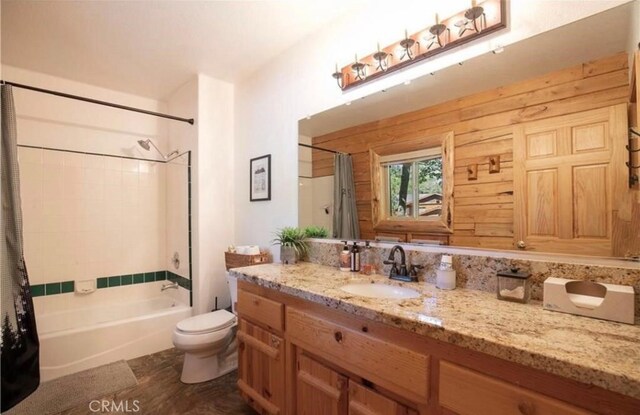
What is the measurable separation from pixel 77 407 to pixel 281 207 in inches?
71.7

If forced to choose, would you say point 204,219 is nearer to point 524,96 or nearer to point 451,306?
point 451,306

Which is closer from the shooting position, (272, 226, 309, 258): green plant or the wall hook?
the wall hook

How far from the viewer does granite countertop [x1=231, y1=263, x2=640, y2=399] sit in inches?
25.9

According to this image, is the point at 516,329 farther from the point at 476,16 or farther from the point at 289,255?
the point at 289,255

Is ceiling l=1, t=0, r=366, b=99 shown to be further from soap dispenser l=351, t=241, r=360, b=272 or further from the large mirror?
soap dispenser l=351, t=241, r=360, b=272

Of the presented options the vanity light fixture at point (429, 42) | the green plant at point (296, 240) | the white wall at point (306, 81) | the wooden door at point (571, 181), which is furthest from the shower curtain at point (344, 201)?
the wooden door at point (571, 181)

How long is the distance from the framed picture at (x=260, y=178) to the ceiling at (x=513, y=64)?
0.93m

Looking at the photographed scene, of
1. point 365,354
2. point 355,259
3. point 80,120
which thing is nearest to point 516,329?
point 365,354

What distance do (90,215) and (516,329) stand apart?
3.51m

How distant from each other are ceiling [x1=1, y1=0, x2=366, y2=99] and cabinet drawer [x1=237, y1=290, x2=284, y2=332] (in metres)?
1.78

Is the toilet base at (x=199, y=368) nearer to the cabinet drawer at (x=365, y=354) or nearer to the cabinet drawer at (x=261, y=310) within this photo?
the cabinet drawer at (x=261, y=310)

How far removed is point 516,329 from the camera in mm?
852

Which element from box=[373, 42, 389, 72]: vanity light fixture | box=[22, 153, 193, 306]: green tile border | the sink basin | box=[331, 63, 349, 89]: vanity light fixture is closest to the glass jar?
the sink basin

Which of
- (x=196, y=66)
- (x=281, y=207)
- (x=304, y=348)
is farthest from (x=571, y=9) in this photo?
(x=196, y=66)
